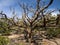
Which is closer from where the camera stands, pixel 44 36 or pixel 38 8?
pixel 38 8

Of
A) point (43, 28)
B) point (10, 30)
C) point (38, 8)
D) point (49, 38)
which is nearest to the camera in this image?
point (38, 8)

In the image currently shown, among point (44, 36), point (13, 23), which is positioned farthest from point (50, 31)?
point (13, 23)

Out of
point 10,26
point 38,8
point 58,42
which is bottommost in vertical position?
point 58,42

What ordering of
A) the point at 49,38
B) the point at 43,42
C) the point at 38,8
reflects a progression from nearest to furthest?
the point at 38,8 → the point at 43,42 → the point at 49,38

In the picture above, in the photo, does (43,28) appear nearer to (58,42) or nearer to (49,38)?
(49,38)

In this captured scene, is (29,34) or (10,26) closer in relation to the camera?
(29,34)

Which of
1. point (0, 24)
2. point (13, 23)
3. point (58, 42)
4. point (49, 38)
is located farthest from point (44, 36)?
point (0, 24)

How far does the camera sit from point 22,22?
66.1ft

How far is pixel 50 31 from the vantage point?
20.0 metres

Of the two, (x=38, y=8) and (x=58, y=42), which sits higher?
(x=38, y=8)

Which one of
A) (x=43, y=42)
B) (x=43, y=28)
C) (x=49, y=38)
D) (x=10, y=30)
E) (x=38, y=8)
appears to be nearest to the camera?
(x=38, y=8)

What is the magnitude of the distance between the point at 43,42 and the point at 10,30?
6.03 m

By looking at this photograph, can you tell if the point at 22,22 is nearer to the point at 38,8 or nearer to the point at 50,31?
the point at 50,31

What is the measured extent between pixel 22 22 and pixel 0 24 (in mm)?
4229
